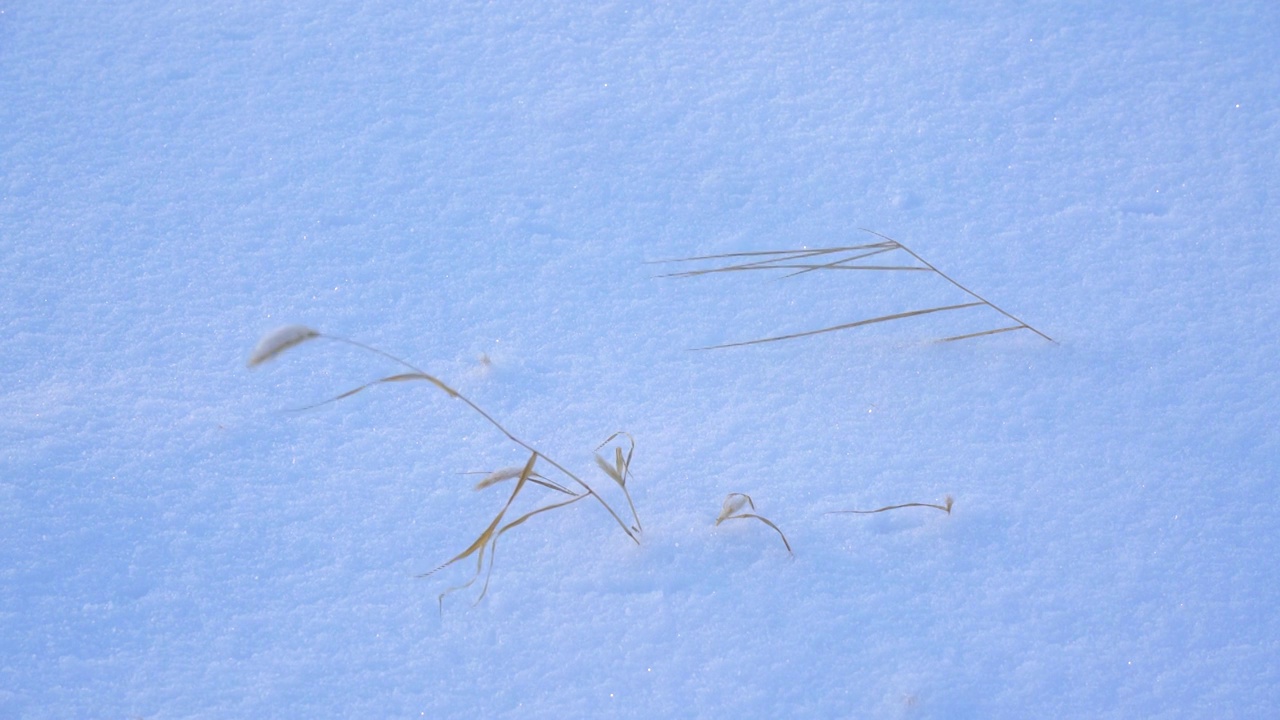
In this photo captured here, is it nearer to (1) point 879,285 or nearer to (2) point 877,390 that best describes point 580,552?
(2) point 877,390

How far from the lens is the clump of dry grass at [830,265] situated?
1089mm

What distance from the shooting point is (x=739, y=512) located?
0.95 meters

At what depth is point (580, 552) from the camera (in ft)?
3.15

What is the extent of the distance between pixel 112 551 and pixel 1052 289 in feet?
3.56

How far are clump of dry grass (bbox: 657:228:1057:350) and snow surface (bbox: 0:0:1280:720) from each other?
0.02 m

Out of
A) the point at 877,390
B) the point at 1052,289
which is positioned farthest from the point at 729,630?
the point at 1052,289

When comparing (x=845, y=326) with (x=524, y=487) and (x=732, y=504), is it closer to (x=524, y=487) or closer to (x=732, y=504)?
(x=732, y=504)

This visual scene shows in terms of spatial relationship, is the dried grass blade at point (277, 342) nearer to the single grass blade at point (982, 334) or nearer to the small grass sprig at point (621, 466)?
the small grass sprig at point (621, 466)

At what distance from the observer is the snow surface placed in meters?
0.89

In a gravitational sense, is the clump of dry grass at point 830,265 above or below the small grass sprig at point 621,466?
above

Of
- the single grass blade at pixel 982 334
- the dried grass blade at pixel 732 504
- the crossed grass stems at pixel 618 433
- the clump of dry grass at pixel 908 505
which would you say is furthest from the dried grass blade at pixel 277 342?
the single grass blade at pixel 982 334

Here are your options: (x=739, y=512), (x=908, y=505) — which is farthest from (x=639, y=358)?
(x=908, y=505)

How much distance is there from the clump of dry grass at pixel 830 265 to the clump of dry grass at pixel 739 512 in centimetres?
21

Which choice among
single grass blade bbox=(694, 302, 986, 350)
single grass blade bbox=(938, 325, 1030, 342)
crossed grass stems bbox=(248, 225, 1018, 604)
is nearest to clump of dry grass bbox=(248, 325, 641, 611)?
crossed grass stems bbox=(248, 225, 1018, 604)
